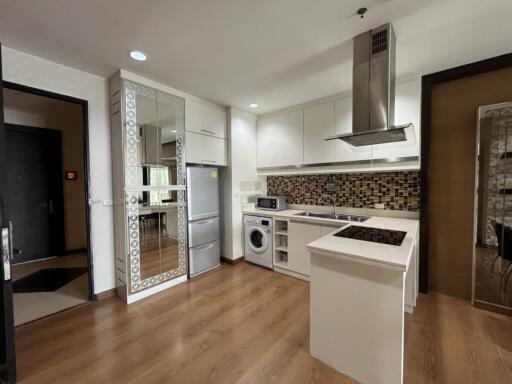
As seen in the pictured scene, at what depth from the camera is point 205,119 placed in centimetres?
321

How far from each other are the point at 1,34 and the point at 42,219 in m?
3.08

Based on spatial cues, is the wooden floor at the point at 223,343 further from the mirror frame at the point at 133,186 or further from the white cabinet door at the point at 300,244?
the white cabinet door at the point at 300,244

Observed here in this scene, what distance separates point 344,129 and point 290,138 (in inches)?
32.3

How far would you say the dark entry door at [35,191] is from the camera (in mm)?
3471

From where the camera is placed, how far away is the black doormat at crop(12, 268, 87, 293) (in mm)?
2719

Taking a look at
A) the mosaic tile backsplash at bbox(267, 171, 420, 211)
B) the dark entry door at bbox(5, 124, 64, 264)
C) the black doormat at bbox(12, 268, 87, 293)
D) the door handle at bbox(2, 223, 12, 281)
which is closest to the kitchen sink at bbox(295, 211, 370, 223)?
the mosaic tile backsplash at bbox(267, 171, 420, 211)

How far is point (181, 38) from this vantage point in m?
1.85

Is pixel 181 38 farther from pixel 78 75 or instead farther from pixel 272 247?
pixel 272 247

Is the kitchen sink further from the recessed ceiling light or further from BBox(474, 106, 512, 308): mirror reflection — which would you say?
the recessed ceiling light

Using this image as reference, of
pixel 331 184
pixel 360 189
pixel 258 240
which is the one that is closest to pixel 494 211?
pixel 360 189

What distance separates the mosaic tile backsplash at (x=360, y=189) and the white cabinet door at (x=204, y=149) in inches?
44.9

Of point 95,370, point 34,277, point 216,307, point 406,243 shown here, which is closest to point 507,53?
point 406,243

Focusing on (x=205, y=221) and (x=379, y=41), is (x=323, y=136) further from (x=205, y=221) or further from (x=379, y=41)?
(x=205, y=221)

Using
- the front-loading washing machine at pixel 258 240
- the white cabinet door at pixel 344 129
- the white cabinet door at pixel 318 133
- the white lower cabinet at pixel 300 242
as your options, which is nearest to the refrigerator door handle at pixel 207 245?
the front-loading washing machine at pixel 258 240
